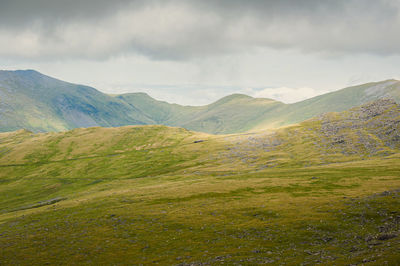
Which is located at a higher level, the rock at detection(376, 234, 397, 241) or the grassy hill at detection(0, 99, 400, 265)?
the rock at detection(376, 234, 397, 241)

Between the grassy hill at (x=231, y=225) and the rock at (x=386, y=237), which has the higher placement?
the rock at (x=386, y=237)

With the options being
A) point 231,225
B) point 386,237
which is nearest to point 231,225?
point 231,225

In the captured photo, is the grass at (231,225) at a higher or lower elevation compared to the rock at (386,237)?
lower

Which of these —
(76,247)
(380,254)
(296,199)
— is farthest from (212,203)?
(380,254)

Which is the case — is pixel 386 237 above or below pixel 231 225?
above

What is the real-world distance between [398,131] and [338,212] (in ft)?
474

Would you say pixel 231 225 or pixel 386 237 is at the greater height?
pixel 386 237

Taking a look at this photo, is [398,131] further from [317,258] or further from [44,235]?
[44,235]

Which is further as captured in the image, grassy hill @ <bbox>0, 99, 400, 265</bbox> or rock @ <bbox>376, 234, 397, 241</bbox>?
grassy hill @ <bbox>0, 99, 400, 265</bbox>

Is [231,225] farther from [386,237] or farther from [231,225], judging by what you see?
[386,237]

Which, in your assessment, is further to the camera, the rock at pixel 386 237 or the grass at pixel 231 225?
the grass at pixel 231 225

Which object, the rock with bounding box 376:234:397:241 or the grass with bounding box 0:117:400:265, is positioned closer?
the rock with bounding box 376:234:397:241

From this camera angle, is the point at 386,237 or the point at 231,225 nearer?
the point at 386,237

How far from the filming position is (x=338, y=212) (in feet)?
197
